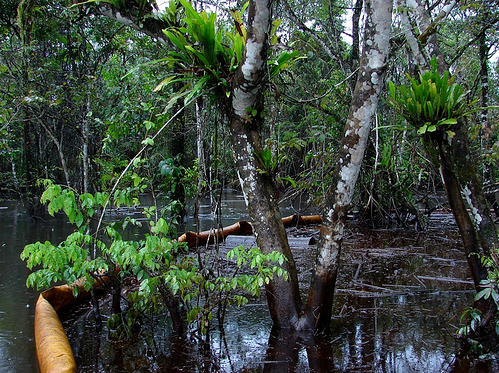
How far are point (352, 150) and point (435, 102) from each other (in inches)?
25.6

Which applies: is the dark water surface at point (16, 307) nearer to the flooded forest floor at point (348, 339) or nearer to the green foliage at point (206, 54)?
the flooded forest floor at point (348, 339)

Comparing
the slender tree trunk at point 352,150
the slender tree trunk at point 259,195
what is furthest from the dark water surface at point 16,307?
the slender tree trunk at point 352,150

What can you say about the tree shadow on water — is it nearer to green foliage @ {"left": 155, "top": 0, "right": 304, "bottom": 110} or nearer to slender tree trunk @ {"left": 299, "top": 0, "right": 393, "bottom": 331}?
slender tree trunk @ {"left": 299, "top": 0, "right": 393, "bottom": 331}

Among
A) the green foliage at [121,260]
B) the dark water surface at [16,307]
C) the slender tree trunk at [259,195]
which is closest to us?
the green foliage at [121,260]

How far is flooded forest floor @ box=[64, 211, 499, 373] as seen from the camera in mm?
2688

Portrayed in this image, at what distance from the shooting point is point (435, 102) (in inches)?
108

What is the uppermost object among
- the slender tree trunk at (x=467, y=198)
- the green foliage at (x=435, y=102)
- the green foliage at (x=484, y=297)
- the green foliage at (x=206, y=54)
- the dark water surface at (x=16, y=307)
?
the green foliage at (x=206, y=54)

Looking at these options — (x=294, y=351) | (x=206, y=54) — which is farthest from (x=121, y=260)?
(x=206, y=54)

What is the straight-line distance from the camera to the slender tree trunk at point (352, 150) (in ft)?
8.96

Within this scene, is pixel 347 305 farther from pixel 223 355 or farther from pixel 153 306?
pixel 153 306

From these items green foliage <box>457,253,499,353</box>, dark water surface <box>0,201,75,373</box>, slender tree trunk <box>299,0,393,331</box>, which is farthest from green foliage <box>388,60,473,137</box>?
dark water surface <box>0,201,75,373</box>

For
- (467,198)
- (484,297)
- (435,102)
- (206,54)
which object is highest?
(206,54)

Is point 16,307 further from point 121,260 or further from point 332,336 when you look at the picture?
point 332,336

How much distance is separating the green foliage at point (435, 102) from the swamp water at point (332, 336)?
1.56 metres
